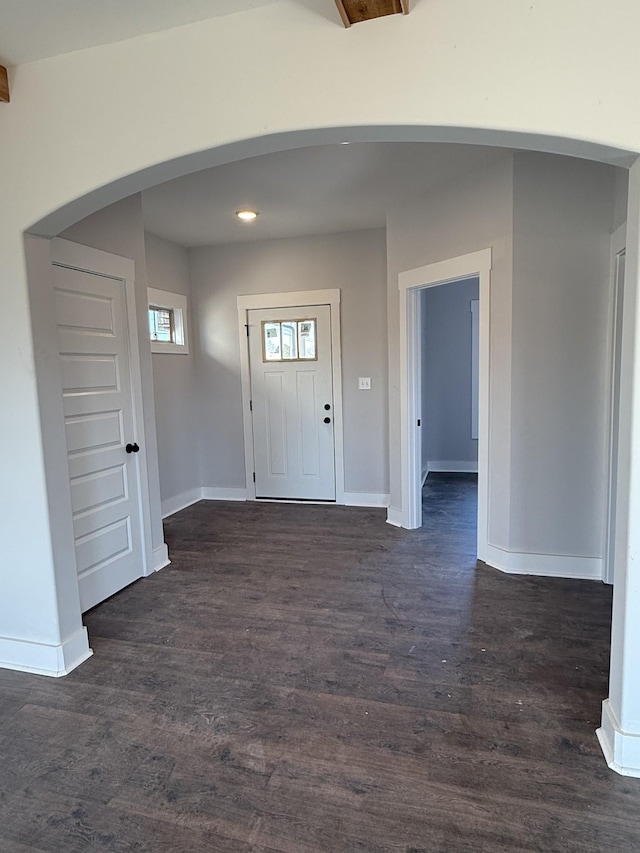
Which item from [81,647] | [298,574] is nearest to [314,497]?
[298,574]

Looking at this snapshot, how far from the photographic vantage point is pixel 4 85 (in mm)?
2094

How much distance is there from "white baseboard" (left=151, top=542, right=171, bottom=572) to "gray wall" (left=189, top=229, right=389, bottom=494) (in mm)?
1711

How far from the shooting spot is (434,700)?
6.81 ft

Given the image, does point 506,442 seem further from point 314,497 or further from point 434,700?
point 314,497

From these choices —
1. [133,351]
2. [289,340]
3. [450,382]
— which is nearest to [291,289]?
[289,340]

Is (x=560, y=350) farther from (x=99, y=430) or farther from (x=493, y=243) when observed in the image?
(x=99, y=430)

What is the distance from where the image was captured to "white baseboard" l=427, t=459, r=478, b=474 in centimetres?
647

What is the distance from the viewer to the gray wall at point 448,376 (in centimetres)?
634

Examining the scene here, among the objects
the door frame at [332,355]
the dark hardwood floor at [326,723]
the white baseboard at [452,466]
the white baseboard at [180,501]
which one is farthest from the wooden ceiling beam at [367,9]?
the white baseboard at [452,466]

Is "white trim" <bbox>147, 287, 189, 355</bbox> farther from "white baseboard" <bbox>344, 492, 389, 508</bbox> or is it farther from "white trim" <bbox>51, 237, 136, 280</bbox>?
"white baseboard" <bbox>344, 492, 389, 508</bbox>

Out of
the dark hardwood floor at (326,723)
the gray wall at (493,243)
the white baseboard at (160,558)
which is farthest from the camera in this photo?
the white baseboard at (160,558)

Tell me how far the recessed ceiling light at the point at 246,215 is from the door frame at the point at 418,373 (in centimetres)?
130

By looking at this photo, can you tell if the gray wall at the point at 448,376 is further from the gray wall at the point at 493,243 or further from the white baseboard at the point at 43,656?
the white baseboard at the point at 43,656

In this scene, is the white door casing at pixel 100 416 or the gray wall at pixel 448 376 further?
the gray wall at pixel 448 376
